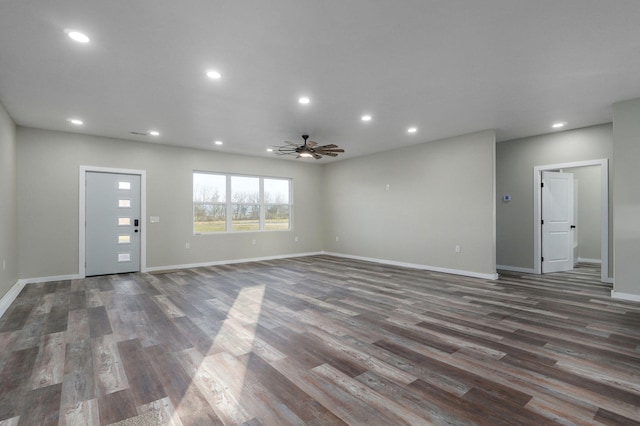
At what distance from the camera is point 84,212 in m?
5.98

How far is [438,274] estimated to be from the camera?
6.26 meters

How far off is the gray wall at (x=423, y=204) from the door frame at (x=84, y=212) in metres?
4.93

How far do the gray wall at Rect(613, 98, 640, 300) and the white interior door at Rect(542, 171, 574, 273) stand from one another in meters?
1.85

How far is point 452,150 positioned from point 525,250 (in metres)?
2.59

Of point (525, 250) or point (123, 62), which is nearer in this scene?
point (123, 62)

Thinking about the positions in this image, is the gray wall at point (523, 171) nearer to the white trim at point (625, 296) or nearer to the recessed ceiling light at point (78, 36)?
the white trim at point (625, 296)

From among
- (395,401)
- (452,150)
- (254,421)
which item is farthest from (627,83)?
(254,421)

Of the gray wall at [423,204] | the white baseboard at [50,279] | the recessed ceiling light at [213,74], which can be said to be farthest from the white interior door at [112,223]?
the gray wall at [423,204]

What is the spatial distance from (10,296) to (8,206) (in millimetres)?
1382

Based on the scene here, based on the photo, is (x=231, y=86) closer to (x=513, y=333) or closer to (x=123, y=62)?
(x=123, y=62)

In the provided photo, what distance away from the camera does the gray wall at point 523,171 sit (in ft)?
18.8

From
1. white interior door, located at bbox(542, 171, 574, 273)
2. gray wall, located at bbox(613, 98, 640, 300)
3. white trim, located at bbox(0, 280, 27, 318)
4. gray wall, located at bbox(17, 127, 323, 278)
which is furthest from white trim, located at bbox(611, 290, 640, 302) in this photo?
white trim, located at bbox(0, 280, 27, 318)

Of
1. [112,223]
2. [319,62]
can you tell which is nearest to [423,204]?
[319,62]

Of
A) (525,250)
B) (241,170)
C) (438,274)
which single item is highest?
(241,170)
